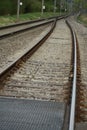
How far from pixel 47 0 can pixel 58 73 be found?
122926 millimetres

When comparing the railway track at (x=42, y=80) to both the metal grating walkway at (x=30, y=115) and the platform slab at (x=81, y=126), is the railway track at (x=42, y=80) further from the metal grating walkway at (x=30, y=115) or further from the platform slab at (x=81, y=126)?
the metal grating walkway at (x=30, y=115)

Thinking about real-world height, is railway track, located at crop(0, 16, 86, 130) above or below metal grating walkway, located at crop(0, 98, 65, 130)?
below

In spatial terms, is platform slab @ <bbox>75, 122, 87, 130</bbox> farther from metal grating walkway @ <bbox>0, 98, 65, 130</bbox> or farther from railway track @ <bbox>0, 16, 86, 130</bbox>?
metal grating walkway @ <bbox>0, 98, 65, 130</bbox>

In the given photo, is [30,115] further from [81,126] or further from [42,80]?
[42,80]

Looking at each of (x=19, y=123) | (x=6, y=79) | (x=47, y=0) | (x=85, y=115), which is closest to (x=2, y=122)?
(x=19, y=123)

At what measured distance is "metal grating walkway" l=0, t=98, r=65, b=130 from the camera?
6.41 m

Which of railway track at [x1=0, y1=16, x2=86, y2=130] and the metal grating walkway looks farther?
railway track at [x1=0, y1=16, x2=86, y2=130]

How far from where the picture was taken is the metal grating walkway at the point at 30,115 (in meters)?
6.41

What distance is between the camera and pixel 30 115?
705 centimetres

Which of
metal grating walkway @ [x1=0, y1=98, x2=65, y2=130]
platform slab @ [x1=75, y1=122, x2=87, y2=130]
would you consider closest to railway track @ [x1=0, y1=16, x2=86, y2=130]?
platform slab @ [x1=75, y1=122, x2=87, y2=130]

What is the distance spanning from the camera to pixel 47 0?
133625 mm

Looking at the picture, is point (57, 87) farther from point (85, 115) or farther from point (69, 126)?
point (69, 126)

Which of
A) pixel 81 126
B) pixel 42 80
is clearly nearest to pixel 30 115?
pixel 81 126

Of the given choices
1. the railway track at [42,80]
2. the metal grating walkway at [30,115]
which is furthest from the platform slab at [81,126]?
the metal grating walkway at [30,115]
